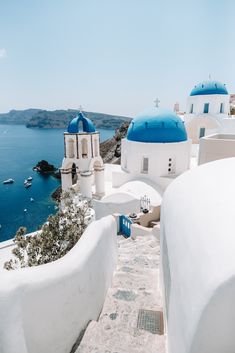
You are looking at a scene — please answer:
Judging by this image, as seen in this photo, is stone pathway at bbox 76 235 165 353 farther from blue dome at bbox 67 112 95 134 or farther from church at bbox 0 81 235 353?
blue dome at bbox 67 112 95 134

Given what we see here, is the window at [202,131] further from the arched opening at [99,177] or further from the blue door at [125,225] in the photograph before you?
the blue door at [125,225]

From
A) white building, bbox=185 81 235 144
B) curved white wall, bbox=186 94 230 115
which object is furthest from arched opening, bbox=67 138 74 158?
curved white wall, bbox=186 94 230 115

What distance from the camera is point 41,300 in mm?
2996

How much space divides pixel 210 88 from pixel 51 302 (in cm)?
2837

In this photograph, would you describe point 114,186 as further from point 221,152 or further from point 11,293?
point 11,293

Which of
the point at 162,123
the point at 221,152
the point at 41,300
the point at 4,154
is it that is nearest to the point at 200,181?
the point at 41,300

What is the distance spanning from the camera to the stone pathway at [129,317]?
3518 millimetres

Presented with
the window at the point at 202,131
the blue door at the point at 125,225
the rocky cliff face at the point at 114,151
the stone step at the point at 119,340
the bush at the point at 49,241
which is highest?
the window at the point at 202,131

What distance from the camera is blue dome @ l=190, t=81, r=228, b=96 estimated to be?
26.5 meters

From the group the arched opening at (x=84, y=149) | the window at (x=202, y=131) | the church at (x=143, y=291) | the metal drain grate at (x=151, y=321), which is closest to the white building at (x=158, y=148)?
the arched opening at (x=84, y=149)

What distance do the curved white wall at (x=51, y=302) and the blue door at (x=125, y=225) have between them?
5.81 metres

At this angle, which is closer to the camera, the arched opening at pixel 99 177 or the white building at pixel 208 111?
the arched opening at pixel 99 177

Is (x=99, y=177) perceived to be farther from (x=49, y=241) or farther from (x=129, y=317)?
(x=129, y=317)

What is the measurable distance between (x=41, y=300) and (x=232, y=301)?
2.19 m
